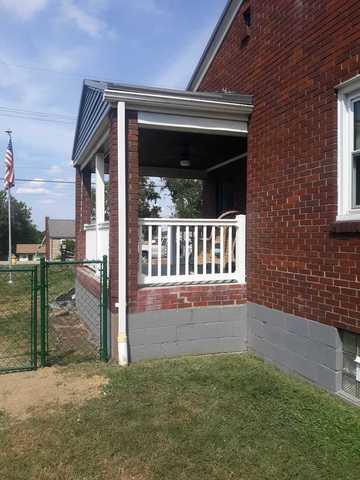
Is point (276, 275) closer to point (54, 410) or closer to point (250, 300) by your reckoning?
point (250, 300)

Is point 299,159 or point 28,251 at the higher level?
point 299,159

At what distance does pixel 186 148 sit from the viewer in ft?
23.7

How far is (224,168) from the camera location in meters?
8.52

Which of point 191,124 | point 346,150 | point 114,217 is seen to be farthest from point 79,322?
point 346,150

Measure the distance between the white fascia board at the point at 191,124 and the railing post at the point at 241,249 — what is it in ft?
3.99

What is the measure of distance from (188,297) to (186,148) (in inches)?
123

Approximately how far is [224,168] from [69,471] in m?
6.80

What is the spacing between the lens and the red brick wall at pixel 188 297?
5012mm

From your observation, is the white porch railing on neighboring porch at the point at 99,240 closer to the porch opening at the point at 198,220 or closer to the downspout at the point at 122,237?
the porch opening at the point at 198,220

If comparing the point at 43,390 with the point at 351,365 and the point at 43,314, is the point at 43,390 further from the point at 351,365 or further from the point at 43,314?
the point at 351,365

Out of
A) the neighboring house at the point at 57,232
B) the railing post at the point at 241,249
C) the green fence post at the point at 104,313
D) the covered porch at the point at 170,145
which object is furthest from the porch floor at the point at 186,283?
the neighboring house at the point at 57,232

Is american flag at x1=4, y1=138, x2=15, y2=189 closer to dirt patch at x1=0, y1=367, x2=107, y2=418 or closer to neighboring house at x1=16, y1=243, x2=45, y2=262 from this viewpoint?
→ dirt patch at x1=0, y1=367, x2=107, y2=418

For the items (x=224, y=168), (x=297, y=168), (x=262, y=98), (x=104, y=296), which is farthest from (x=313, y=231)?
(x=224, y=168)

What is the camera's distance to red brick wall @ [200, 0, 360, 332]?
3801 mm
